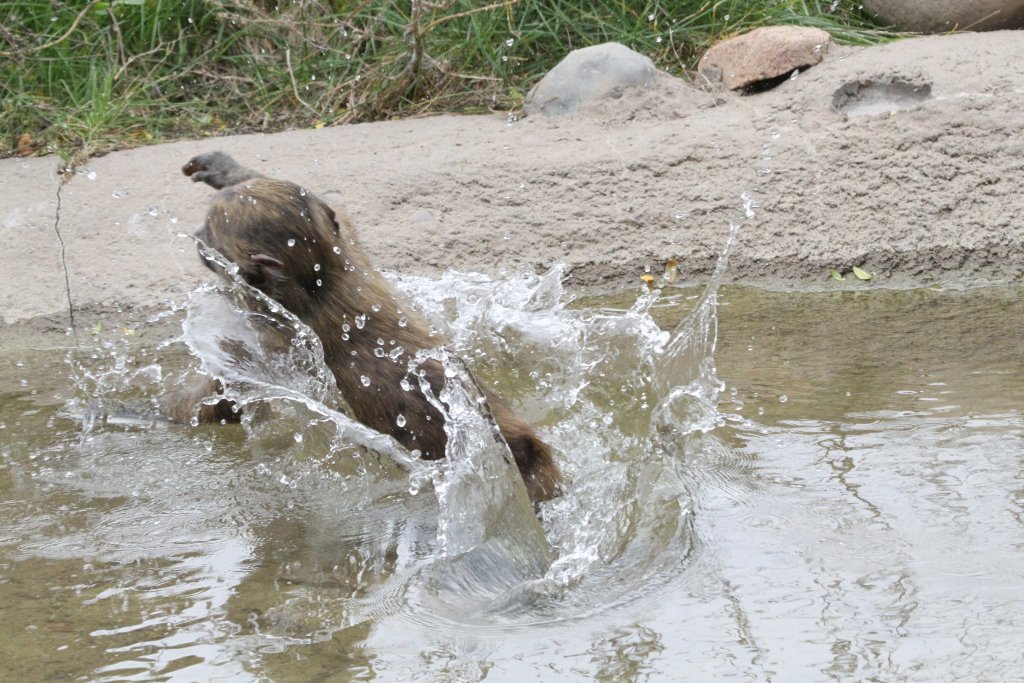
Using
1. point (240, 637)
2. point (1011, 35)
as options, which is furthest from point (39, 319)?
point (1011, 35)

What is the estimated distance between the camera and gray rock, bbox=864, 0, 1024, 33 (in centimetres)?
838

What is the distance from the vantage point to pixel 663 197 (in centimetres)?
704

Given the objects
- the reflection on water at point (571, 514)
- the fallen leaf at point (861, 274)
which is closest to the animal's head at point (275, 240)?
the reflection on water at point (571, 514)

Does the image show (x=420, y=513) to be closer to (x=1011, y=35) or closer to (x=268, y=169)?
(x=268, y=169)

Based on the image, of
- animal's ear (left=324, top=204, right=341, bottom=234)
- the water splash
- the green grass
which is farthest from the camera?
the green grass

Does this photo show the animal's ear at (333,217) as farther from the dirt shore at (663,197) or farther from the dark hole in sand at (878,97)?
the dark hole in sand at (878,97)

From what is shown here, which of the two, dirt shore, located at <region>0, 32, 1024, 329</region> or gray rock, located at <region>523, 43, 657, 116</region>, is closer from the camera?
dirt shore, located at <region>0, 32, 1024, 329</region>

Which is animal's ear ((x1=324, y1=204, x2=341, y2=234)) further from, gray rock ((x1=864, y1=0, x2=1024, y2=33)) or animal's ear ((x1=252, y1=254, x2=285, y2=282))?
gray rock ((x1=864, y1=0, x2=1024, y2=33))

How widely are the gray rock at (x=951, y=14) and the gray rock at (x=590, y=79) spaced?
2.03 meters

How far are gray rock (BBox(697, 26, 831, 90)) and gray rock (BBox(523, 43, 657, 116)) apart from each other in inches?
19.5

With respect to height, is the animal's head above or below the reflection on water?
above

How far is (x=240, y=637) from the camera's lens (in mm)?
3449

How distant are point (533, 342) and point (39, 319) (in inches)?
106

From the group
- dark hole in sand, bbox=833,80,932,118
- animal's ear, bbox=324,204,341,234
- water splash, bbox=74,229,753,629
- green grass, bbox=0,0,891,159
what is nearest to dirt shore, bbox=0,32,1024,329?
dark hole in sand, bbox=833,80,932,118
